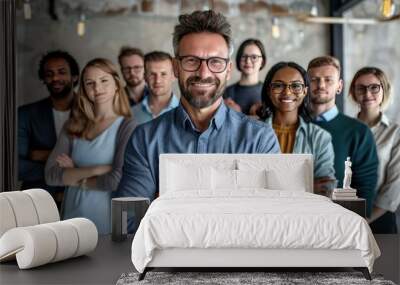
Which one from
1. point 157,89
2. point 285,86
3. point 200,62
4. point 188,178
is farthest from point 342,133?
point 157,89

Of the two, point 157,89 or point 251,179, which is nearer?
point 251,179

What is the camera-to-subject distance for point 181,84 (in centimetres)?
832

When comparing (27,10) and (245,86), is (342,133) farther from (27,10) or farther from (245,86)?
(27,10)

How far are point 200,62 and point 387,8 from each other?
2159 mm

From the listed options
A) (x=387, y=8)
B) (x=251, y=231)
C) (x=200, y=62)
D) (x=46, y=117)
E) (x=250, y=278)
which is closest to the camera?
(x=251, y=231)

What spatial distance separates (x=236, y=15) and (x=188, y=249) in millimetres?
3598

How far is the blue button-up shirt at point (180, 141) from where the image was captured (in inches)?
325

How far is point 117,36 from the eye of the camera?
8422 millimetres

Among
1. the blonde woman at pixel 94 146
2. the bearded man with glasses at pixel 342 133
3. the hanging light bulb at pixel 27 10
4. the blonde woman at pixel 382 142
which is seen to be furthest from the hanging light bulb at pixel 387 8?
the hanging light bulb at pixel 27 10

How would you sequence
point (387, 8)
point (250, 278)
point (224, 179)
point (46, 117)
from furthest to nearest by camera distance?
point (46, 117)
point (387, 8)
point (224, 179)
point (250, 278)

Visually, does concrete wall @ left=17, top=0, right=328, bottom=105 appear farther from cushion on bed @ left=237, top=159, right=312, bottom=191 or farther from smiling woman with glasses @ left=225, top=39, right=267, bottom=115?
cushion on bed @ left=237, top=159, right=312, bottom=191

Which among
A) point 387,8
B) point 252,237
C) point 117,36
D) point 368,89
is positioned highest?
point 387,8

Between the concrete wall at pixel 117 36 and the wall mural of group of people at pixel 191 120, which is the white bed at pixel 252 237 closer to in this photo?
the wall mural of group of people at pixel 191 120

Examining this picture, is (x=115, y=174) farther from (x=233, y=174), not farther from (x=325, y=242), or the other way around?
(x=325, y=242)
